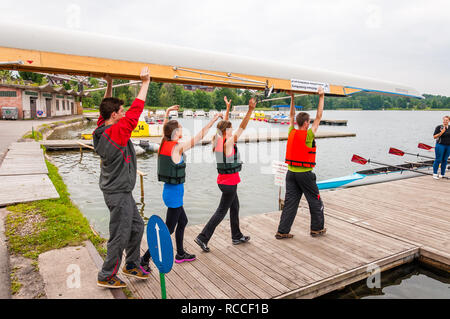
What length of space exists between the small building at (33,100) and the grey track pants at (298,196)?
106 ft

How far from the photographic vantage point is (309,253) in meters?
4.84

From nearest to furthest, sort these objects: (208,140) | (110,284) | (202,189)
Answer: (110,284) → (202,189) → (208,140)

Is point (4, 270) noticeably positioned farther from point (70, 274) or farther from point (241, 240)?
point (241, 240)

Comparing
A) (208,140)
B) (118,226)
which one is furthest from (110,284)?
(208,140)

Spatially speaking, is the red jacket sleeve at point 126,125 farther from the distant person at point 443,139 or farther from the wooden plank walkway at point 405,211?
the distant person at point 443,139

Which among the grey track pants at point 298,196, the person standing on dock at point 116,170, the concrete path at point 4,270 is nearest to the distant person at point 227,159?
the grey track pants at point 298,196

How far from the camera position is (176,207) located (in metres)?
3.95

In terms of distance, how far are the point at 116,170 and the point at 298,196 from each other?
3246 millimetres

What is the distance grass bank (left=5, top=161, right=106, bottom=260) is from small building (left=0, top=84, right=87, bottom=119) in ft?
95.4

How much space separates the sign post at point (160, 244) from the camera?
2.62 metres

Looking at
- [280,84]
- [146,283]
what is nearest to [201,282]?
[146,283]
